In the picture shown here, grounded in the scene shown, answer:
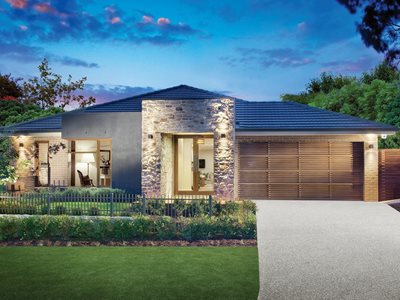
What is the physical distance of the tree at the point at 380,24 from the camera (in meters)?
14.6

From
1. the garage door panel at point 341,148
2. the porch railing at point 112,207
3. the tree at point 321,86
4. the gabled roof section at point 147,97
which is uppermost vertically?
the tree at point 321,86

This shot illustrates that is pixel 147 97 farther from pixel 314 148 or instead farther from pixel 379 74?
pixel 379 74

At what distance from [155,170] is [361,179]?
8.23m

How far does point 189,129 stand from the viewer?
17406 millimetres

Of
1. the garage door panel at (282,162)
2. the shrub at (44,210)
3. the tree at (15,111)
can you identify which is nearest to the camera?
the shrub at (44,210)

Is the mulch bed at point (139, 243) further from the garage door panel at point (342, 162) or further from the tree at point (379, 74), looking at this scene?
the tree at point (379, 74)

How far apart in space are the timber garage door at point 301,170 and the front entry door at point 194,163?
1.34m

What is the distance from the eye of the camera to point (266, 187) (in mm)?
19031

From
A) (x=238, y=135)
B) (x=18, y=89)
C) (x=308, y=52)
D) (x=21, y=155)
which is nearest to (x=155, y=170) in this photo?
(x=238, y=135)

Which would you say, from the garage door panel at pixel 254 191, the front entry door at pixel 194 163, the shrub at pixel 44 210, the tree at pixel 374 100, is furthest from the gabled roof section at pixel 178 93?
the tree at pixel 374 100

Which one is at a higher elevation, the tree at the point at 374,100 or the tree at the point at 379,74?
the tree at the point at 379,74

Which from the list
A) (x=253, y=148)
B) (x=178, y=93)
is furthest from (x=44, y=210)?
(x=253, y=148)

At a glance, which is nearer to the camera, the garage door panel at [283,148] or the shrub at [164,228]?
the shrub at [164,228]

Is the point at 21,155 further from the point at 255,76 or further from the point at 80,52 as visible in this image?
the point at 255,76
